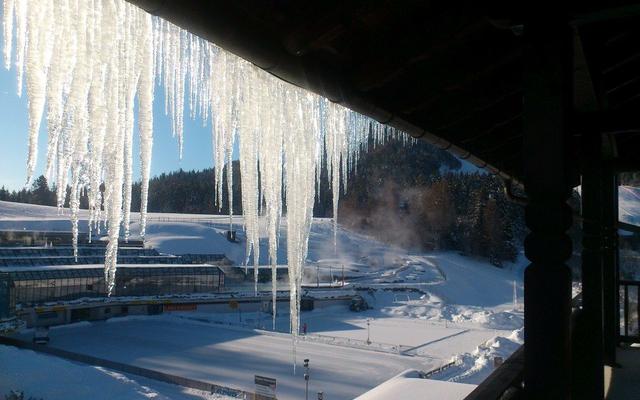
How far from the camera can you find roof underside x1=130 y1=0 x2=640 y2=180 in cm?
150

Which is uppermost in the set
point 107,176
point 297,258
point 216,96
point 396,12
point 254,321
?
point 396,12

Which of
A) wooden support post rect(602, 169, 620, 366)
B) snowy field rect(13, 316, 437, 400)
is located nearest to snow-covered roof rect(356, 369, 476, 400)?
wooden support post rect(602, 169, 620, 366)

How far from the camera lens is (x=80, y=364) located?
1555 centimetres

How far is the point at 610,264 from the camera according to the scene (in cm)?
440

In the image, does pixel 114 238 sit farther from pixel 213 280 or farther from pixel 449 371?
pixel 213 280

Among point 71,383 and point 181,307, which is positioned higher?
point 71,383

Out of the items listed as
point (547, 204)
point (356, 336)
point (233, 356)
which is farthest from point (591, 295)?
point (356, 336)

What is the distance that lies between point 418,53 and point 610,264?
3.44 metres

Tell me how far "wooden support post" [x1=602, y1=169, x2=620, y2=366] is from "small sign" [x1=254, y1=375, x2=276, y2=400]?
29.3 feet

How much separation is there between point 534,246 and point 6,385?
15205mm

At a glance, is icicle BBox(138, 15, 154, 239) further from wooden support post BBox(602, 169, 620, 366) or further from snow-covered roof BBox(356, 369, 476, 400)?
snow-covered roof BBox(356, 369, 476, 400)

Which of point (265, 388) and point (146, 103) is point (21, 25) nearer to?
point (146, 103)

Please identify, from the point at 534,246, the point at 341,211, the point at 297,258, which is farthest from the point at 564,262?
the point at 341,211

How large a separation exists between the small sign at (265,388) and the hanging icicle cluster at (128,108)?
9.59m
